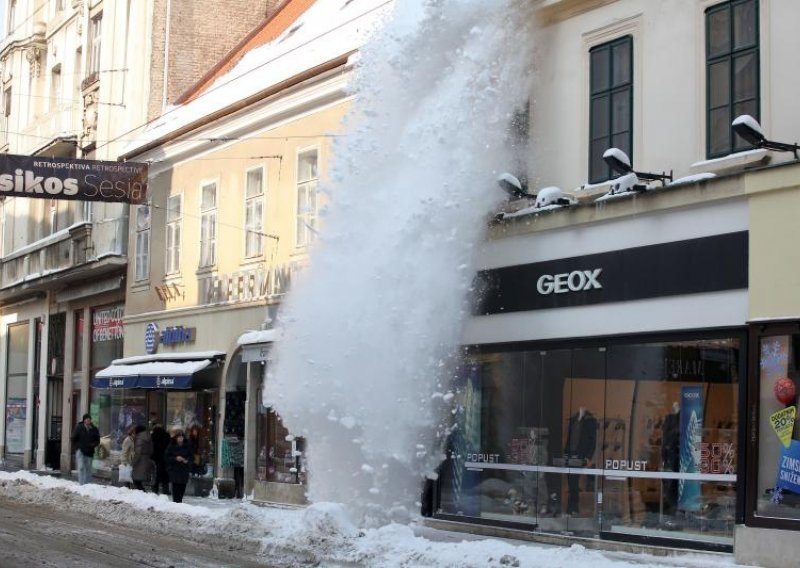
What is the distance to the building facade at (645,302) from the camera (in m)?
12.7

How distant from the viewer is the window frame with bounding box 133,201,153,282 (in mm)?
26891

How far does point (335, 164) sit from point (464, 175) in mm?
1969

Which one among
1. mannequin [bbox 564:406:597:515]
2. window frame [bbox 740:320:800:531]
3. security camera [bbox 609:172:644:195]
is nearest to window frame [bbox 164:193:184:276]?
mannequin [bbox 564:406:597:515]

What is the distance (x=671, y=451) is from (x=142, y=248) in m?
16.3

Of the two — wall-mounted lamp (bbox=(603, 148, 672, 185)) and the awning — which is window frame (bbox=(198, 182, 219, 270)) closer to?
the awning

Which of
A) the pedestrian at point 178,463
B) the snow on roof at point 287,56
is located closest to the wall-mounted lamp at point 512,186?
the snow on roof at point 287,56

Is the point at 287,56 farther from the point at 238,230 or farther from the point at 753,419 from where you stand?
the point at 753,419

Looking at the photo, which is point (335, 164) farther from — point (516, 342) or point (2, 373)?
point (2, 373)

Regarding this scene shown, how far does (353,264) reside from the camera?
1623 cm

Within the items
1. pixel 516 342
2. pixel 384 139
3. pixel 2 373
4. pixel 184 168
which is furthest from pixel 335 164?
pixel 2 373

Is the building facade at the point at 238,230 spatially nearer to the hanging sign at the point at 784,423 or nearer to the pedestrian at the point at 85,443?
the pedestrian at the point at 85,443

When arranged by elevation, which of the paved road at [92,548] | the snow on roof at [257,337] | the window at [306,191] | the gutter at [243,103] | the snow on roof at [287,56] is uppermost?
the snow on roof at [287,56]

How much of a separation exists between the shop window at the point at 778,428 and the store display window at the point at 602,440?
0.46 m

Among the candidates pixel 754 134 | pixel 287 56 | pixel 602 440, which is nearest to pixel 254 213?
pixel 287 56
